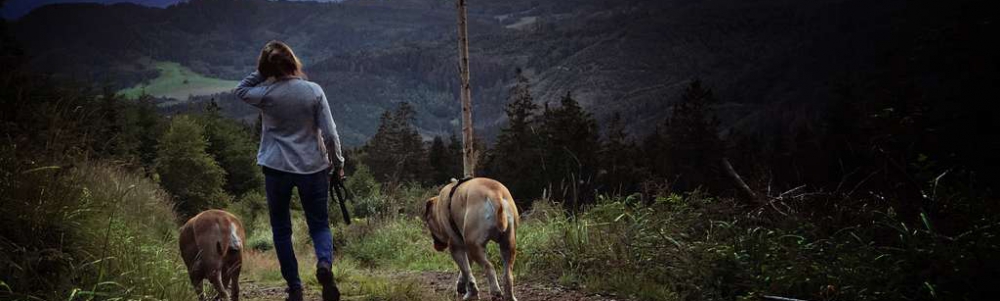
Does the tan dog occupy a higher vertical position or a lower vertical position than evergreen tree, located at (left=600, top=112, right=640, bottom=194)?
higher

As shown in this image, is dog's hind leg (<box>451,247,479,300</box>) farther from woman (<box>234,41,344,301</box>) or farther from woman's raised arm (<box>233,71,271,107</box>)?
woman's raised arm (<box>233,71,271,107</box>)

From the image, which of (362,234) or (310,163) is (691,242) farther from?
(362,234)

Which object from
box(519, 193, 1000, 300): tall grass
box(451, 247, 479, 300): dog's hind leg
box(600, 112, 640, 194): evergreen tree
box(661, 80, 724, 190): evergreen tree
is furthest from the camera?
box(661, 80, 724, 190): evergreen tree

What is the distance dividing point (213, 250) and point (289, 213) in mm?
767

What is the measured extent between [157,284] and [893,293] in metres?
4.42

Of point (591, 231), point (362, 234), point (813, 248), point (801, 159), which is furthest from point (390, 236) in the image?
point (801, 159)

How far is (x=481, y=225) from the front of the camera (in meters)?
5.00

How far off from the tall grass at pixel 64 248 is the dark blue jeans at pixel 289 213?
756 millimetres

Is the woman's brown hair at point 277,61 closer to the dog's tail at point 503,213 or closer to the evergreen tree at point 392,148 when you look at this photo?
the dog's tail at point 503,213

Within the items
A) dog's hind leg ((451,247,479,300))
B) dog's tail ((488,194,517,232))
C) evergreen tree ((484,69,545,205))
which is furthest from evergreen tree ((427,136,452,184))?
dog's tail ((488,194,517,232))

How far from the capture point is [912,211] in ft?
15.9

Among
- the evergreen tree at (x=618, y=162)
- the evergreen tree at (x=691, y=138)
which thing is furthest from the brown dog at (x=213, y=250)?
the evergreen tree at (x=691, y=138)

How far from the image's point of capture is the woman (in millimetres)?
4648

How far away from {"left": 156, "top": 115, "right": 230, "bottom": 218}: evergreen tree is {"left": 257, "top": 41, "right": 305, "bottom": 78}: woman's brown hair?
25038mm
